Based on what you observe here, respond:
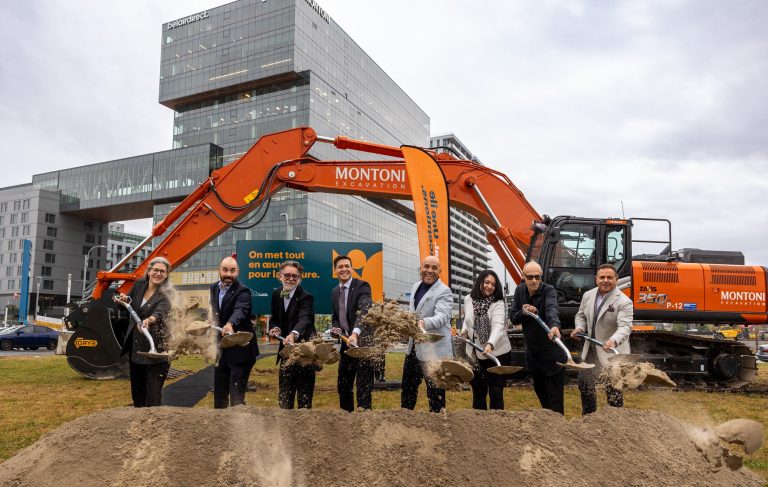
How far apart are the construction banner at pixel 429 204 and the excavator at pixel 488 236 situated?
499 millimetres

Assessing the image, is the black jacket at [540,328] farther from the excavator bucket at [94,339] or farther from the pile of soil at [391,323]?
the excavator bucket at [94,339]

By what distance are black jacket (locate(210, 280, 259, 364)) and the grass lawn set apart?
235cm

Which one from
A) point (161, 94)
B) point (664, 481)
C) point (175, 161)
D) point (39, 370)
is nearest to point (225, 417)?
point (664, 481)

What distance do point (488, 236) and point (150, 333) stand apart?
6035 mm

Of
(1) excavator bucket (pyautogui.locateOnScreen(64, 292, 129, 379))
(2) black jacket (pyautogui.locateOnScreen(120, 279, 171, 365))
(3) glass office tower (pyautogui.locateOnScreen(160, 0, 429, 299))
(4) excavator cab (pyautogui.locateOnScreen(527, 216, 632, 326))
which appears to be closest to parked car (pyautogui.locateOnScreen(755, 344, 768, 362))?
(4) excavator cab (pyautogui.locateOnScreen(527, 216, 632, 326))

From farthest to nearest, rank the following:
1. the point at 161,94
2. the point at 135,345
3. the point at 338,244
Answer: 1. the point at 161,94
2. the point at 338,244
3. the point at 135,345

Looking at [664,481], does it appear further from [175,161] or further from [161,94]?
[161,94]

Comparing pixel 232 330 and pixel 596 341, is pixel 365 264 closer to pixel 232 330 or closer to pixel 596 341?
pixel 232 330

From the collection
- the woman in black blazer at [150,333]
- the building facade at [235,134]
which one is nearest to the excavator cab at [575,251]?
the woman in black blazer at [150,333]

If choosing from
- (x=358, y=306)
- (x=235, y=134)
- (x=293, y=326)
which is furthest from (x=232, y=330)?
(x=235, y=134)

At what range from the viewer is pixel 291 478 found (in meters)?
3.65

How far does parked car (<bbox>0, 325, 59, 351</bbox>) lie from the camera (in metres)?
22.9

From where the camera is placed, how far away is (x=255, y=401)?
8.51m

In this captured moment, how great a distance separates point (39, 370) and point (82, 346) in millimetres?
4584
